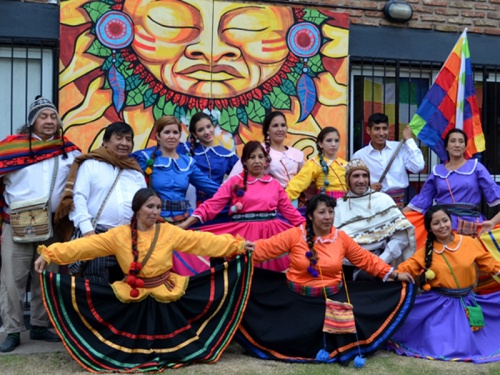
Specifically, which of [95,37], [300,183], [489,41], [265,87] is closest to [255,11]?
[265,87]

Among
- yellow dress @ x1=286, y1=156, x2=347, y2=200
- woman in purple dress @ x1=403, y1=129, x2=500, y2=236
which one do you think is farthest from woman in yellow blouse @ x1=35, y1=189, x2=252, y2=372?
woman in purple dress @ x1=403, y1=129, x2=500, y2=236

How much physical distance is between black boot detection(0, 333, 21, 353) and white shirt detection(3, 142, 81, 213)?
982 millimetres

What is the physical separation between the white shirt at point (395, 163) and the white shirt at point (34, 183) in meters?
2.93

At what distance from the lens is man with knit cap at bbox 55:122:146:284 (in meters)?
5.48

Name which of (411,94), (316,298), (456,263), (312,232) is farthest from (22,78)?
(456,263)

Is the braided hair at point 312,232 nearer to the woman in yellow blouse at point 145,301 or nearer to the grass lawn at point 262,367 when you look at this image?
the woman in yellow blouse at point 145,301

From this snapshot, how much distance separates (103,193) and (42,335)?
1324 millimetres

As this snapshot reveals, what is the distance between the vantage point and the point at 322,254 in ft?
18.1

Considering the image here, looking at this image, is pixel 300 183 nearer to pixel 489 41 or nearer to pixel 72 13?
pixel 72 13

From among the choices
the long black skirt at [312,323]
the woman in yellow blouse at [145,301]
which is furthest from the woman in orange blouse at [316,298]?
the woman in yellow blouse at [145,301]

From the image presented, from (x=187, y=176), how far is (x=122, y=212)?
68cm

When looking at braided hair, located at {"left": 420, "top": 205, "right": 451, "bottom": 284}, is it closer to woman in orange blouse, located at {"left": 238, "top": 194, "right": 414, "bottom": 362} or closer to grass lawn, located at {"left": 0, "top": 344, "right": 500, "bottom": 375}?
woman in orange blouse, located at {"left": 238, "top": 194, "right": 414, "bottom": 362}

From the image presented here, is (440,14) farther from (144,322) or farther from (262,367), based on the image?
(144,322)

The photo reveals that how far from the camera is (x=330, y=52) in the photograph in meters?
7.53
